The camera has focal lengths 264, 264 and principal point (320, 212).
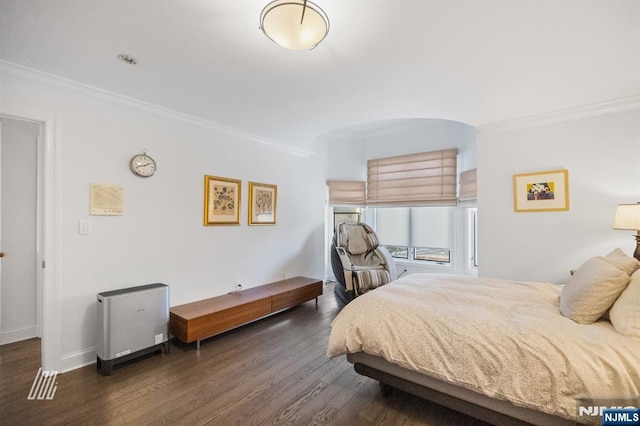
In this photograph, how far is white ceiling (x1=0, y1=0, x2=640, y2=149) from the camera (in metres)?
1.53

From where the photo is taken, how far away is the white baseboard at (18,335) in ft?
8.84

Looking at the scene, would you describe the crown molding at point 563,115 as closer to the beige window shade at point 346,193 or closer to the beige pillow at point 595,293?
the beige pillow at point 595,293

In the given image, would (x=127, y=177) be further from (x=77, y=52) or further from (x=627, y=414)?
(x=627, y=414)

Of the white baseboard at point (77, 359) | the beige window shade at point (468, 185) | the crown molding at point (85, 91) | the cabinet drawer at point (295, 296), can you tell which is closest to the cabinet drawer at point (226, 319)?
the cabinet drawer at point (295, 296)

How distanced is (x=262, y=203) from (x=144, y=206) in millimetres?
1517

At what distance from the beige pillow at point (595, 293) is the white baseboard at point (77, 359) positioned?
3.70 metres

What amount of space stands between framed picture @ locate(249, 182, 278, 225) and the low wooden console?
3.16 feet

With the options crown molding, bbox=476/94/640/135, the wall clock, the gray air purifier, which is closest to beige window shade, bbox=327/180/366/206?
crown molding, bbox=476/94/640/135

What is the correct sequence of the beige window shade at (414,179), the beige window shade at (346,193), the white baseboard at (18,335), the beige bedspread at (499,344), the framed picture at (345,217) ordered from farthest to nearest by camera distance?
the framed picture at (345,217) < the beige window shade at (346,193) < the beige window shade at (414,179) < the white baseboard at (18,335) < the beige bedspread at (499,344)

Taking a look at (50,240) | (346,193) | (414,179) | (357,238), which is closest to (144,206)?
(50,240)

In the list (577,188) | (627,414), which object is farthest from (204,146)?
(577,188)

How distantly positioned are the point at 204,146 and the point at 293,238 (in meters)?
1.97

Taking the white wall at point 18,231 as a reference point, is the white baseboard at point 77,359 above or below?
below

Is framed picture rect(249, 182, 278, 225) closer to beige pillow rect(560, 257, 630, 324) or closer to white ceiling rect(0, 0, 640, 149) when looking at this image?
white ceiling rect(0, 0, 640, 149)
